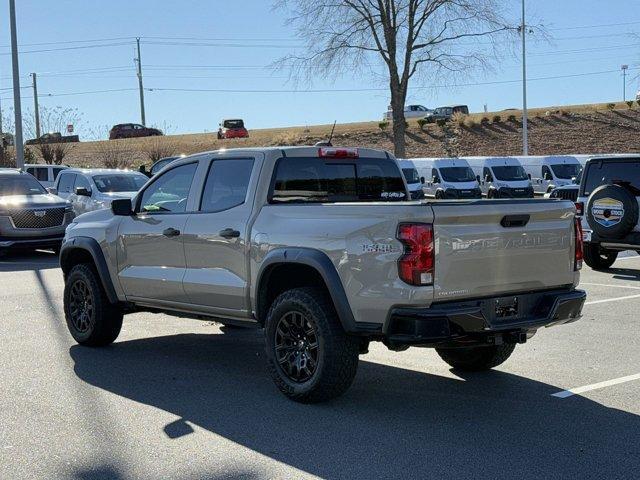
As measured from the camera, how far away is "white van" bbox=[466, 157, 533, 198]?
32594 mm

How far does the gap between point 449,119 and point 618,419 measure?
58.0 meters

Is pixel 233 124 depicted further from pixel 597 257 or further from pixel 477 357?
pixel 477 357

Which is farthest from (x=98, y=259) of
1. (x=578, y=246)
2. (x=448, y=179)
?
(x=448, y=179)

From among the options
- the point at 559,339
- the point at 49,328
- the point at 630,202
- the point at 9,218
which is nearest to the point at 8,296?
the point at 49,328

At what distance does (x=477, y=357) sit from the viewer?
7.03 metres

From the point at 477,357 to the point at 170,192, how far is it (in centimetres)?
304

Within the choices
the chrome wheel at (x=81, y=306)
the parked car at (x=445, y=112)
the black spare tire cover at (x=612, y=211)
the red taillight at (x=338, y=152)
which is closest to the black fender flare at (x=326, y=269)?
the red taillight at (x=338, y=152)

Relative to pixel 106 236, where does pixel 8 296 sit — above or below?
below

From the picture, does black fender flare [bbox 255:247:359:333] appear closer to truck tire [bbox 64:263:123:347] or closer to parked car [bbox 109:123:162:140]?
truck tire [bbox 64:263:123:347]

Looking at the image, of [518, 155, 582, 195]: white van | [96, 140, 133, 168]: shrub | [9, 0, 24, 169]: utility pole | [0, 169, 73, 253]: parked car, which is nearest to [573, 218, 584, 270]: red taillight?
[0, 169, 73, 253]: parked car

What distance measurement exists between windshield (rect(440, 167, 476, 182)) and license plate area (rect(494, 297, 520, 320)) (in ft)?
92.9

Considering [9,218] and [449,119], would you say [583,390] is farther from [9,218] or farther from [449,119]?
[449,119]

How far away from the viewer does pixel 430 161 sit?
35.2m

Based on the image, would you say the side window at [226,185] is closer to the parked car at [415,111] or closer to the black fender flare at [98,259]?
the black fender flare at [98,259]
